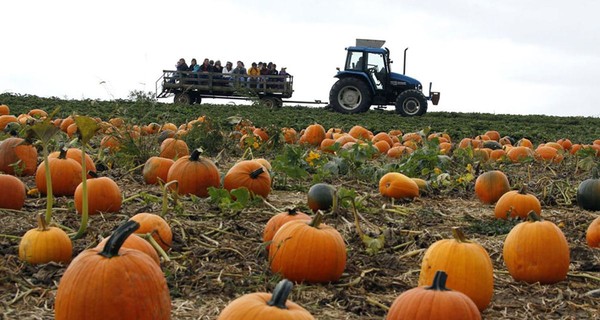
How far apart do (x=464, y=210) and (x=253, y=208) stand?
199 centimetres

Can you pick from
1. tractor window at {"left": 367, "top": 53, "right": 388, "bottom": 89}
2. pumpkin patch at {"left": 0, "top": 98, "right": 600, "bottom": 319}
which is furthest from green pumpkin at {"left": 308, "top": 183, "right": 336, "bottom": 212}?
tractor window at {"left": 367, "top": 53, "right": 388, "bottom": 89}

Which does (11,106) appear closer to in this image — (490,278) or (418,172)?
(418,172)

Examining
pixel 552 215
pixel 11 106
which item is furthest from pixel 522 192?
pixel 11 106

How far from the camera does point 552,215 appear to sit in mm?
6867

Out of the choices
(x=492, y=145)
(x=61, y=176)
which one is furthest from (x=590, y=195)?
(x=492, y=145)

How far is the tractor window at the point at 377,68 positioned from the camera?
1040 inches

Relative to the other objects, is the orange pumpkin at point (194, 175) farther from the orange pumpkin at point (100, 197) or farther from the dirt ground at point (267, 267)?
the orange pumpkin at point (100, 197)

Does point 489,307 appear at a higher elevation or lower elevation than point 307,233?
lower

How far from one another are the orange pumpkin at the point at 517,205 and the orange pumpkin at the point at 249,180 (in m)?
1.86

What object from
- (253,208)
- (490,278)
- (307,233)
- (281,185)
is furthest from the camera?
(281,185)

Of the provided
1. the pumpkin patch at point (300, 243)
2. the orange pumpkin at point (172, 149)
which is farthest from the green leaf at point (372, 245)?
the orange pumpkin at point (172, 149)

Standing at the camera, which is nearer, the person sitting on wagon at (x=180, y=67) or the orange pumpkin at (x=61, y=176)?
the orange pumpkin at (x=61, y=176)

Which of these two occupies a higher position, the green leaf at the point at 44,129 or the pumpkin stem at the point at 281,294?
the green leaf at the point at 44,129

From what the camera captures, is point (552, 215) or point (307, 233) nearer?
point (307, 233)
